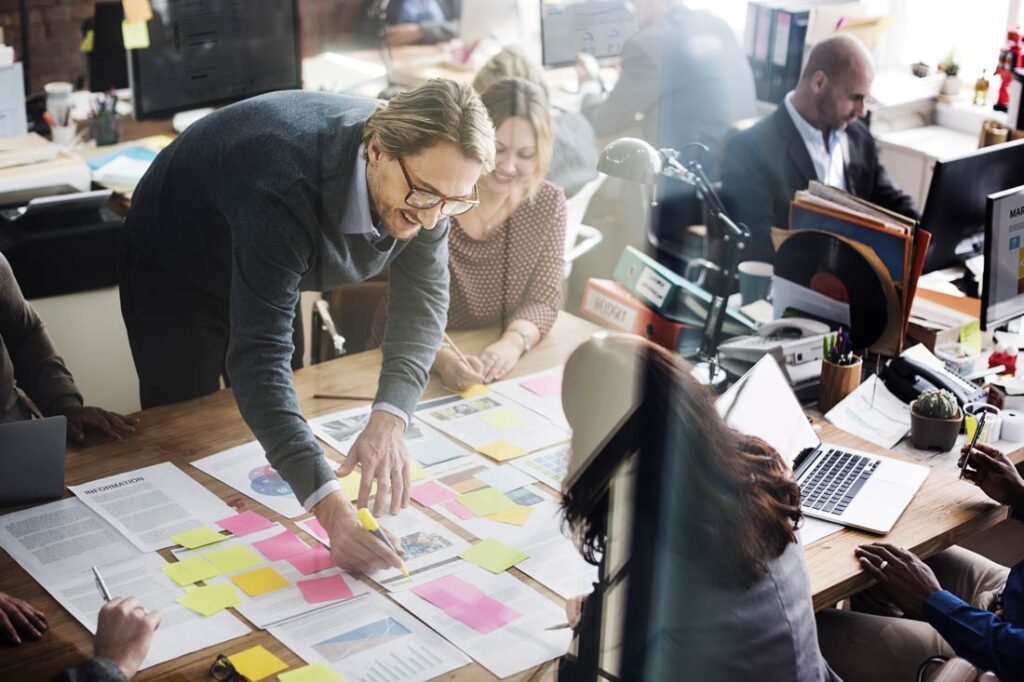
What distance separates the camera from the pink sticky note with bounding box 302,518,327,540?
140 cm

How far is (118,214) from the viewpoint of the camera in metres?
2.05

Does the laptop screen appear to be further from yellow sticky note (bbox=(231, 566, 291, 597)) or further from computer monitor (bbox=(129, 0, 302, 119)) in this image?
computer monitor (bbox=(129, 0, 302, 119))

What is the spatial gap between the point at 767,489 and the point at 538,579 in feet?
0.96

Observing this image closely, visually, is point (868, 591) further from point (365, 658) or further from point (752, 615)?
point (365, 658)

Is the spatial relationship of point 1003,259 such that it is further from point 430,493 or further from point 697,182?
point 430,493

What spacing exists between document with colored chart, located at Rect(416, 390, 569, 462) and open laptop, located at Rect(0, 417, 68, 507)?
0.53 meters

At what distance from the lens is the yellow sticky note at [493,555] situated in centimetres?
138

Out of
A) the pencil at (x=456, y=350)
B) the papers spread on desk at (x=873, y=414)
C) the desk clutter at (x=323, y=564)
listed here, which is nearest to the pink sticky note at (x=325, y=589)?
the desk clutter at (x=323, y=564)

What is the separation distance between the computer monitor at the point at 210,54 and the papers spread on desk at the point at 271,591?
1.65m

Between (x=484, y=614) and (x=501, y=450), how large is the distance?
383 mm

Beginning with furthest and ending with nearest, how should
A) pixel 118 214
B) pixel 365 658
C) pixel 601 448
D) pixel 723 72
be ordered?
pixel 723 72, pixel 118 214, pixel 365 658, pixel 601 448

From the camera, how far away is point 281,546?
1.40 m

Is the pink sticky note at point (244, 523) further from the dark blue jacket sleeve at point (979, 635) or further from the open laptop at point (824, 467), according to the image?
the dark blue jacket sleeve at point (979, 635)

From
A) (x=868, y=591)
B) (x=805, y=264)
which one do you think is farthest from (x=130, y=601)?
(x=805, y=264)
